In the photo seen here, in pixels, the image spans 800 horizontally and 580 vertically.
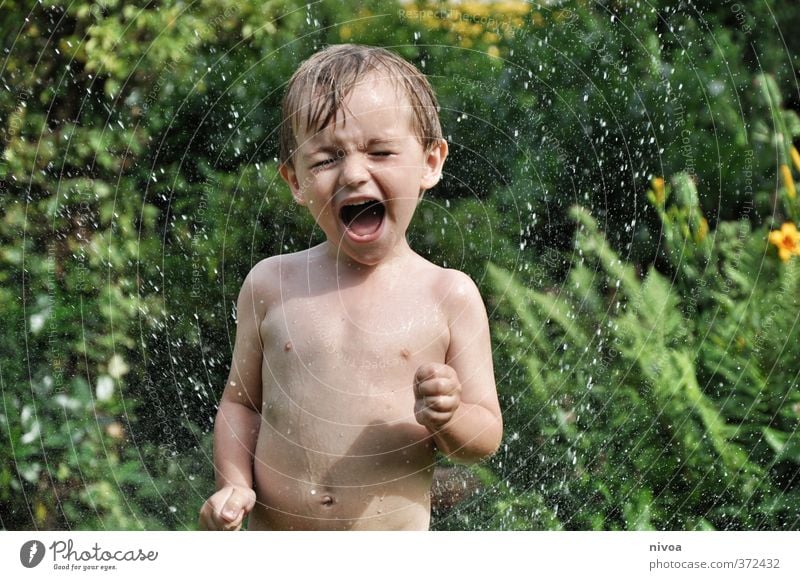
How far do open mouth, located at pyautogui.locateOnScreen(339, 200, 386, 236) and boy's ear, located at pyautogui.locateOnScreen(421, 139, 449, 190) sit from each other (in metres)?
0.07

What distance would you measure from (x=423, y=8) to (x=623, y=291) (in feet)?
1.98

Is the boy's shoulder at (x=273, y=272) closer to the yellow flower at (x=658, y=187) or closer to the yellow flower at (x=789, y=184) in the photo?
the yellow flower at (x=658, y=187)

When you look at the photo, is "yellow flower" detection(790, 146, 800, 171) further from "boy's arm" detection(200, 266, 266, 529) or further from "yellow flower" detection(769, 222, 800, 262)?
"boy's arm" detection(200, 266, 266, 529)

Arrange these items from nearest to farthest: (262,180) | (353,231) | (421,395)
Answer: (421,395) < (353,231) < (262,180)

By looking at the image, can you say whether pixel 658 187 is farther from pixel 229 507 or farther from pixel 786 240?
pixel 229 507

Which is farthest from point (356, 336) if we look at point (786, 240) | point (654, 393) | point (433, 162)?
point (786, 240)

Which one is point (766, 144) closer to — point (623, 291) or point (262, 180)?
point (623, 291)

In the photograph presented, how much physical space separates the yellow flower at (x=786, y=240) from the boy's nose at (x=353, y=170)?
977 mm

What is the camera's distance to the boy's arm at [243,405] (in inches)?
50.8

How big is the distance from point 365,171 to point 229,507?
40 cm

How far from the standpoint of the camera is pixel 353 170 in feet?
3.94

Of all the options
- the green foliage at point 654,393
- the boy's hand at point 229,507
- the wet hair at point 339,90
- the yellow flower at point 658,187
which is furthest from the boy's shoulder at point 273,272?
the yellow flower at point 658,187

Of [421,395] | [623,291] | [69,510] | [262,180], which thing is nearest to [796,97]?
[623,291]

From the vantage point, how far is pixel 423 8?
1.69 metres
